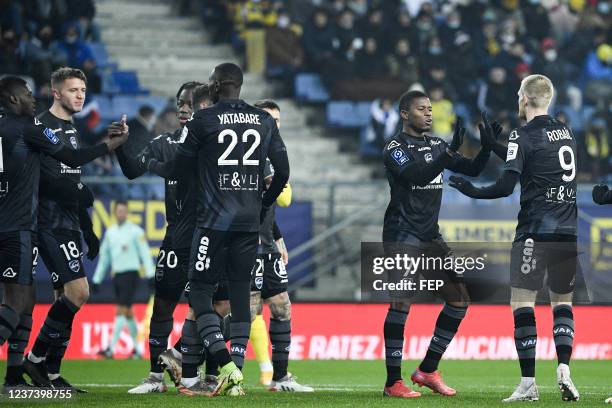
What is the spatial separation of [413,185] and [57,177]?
309 cm

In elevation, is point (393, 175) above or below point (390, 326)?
above

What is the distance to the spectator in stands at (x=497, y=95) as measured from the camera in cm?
2369

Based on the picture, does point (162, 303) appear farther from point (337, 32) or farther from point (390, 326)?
point (337, 32)

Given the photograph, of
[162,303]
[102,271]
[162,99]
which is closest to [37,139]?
[162,303]

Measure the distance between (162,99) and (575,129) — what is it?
7829 millimetres

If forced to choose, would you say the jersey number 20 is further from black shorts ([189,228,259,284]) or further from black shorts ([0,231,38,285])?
black shorts ([0,231,38,285])

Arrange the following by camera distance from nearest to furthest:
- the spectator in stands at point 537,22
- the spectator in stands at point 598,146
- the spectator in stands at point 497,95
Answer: the spectator in stands at point 598,146 → the spectator in stands at point 497,95 → the spectator in stands at point 537,22

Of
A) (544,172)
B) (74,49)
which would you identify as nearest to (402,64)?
(74,49)

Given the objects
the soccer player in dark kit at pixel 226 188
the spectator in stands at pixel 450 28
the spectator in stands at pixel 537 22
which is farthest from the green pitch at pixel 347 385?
the spectator in stands at pixel 537 22

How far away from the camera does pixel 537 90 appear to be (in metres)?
9.90

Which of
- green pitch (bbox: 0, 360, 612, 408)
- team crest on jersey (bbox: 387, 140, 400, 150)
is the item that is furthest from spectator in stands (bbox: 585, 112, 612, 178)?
team crest on jersey (bbox: 387, 140, 400, 150)

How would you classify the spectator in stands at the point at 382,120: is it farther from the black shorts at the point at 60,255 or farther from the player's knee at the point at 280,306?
the black shorts at the point at 60,255

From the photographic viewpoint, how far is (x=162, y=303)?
35.7ft

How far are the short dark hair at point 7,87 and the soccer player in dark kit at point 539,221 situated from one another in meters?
3.62
